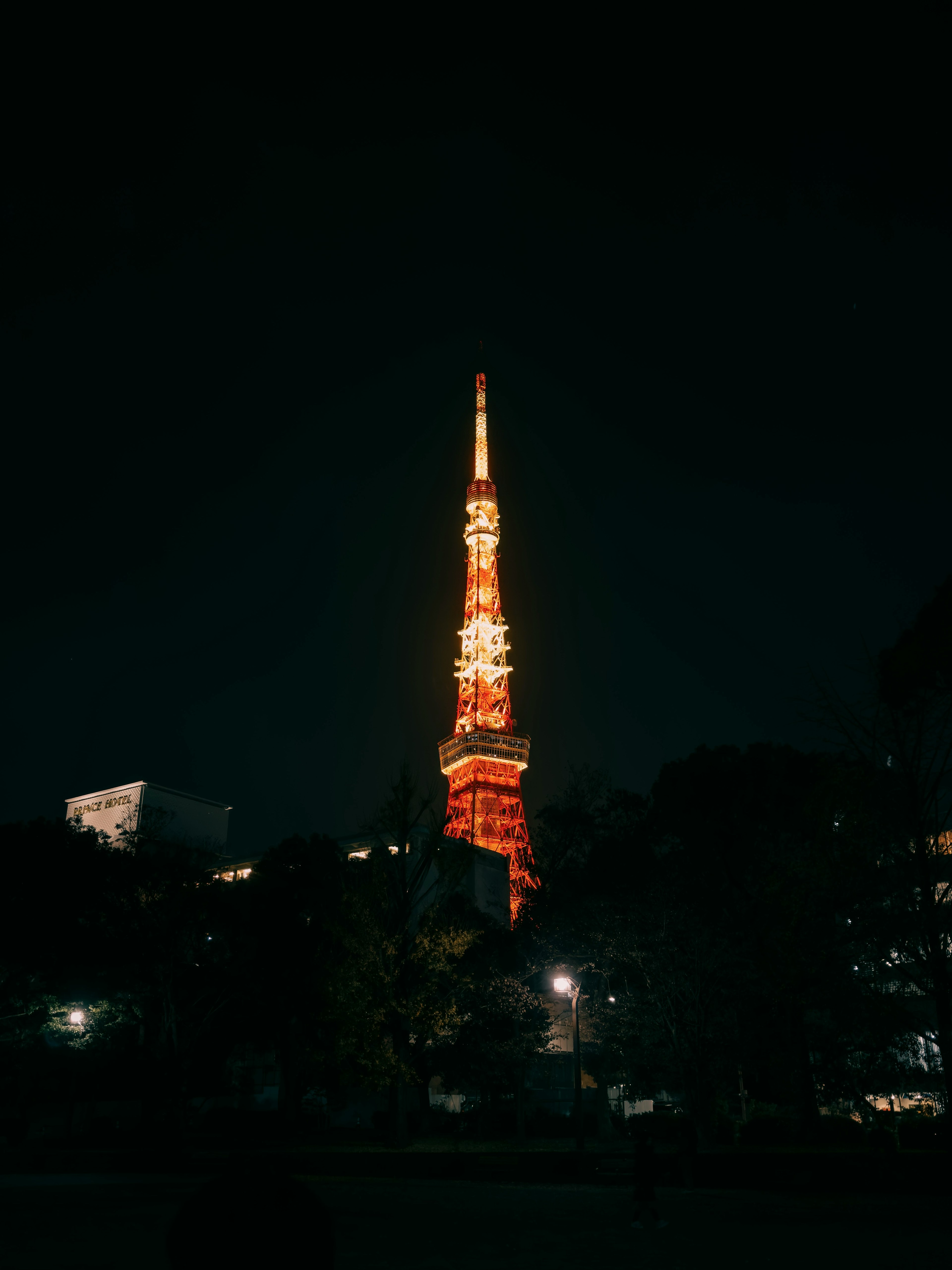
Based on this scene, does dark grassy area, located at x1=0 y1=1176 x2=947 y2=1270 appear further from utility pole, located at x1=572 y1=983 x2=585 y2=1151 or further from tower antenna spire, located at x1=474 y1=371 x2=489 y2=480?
tower antenna spire, located at x1=474 y1=371 x2=489 y2=480

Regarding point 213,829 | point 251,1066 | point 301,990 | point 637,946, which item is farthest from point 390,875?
point 213,829

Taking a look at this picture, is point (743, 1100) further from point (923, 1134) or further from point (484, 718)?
point (484, 718)

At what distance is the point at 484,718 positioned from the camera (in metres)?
94.3

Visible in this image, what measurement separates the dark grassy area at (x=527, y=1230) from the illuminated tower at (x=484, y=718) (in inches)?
2192

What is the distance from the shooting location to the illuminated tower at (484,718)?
8744cm

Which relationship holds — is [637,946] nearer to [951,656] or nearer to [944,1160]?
[944,1160]

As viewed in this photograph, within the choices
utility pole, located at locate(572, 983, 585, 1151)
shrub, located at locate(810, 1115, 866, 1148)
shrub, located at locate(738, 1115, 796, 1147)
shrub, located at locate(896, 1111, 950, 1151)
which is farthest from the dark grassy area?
shrub, located at locate(738, 1115, 796, 1147)

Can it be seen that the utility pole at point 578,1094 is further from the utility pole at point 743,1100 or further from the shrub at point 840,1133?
the utility pole at point 743,1100

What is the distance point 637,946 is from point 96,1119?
87.4ft

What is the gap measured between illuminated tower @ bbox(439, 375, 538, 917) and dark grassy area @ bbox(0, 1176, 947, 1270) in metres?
55.7

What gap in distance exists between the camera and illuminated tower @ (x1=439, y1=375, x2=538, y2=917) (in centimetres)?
8744

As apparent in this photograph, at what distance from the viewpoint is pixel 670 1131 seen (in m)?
35.0

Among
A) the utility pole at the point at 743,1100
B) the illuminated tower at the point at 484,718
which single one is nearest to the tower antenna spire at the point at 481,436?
the illuminated tower at the point at 484,718

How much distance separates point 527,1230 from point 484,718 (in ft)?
260
